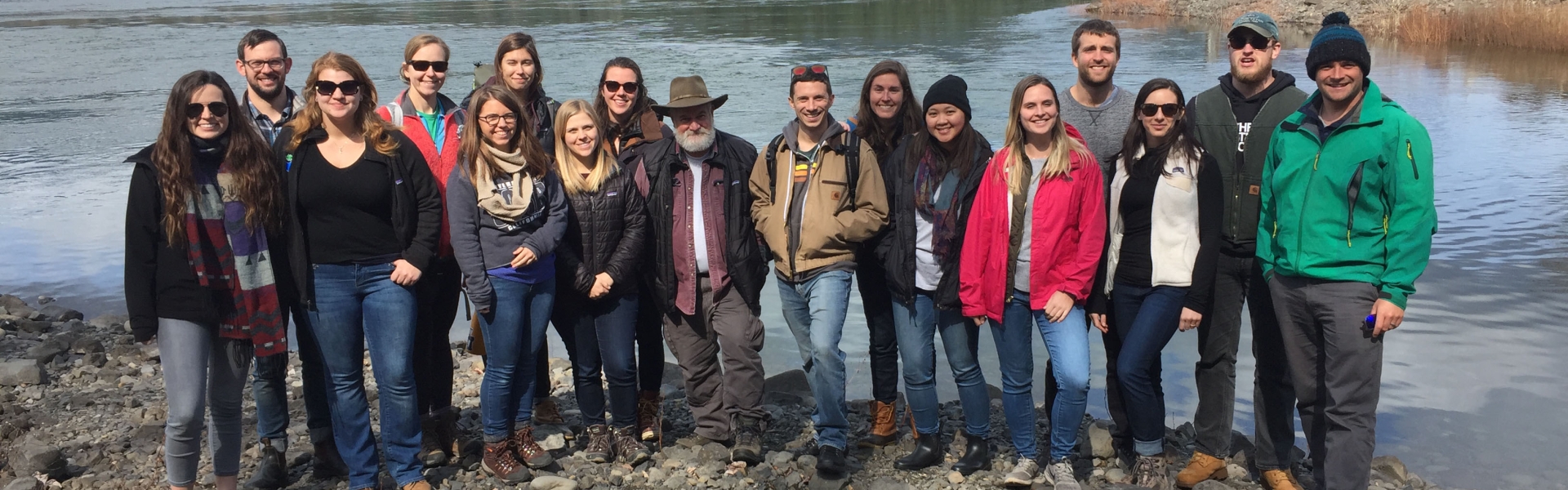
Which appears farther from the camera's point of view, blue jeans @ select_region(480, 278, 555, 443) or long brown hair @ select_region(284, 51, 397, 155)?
blue jeans @ select_region(480, 278, 555, 443)

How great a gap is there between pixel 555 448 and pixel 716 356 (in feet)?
2.98

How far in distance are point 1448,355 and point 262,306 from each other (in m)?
7.14

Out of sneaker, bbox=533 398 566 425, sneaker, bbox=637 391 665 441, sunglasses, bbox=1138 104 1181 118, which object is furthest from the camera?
sneaker, bbox=533 398 566 425

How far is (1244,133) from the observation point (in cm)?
472

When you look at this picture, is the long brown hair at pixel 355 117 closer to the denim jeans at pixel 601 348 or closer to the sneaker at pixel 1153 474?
the denim jeans at pixel 601 348

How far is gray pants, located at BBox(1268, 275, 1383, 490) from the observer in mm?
4199

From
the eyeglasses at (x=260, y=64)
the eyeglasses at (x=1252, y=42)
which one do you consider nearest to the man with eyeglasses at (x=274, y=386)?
the eyeglasses at (x=260, y=64)

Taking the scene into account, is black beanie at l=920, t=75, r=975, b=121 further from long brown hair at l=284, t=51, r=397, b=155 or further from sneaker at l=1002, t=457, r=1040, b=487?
long brown hair at l=284, t=51, r=397, b=155

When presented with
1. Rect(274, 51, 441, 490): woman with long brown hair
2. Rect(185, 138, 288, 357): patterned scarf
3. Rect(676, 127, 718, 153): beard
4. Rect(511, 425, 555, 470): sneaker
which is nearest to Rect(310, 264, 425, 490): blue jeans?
Rect(274, 51, 441, 490): woman with long brown hair

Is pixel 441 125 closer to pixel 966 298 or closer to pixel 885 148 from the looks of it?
pixel 885 148

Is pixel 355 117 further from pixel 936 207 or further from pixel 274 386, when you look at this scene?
pixel 936 207

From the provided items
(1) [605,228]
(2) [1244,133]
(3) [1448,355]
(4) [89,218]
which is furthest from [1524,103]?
(4) [89,218]

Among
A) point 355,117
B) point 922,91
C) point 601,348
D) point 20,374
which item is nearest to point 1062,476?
point 601,348

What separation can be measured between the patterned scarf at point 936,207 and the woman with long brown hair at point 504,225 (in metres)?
1.50
